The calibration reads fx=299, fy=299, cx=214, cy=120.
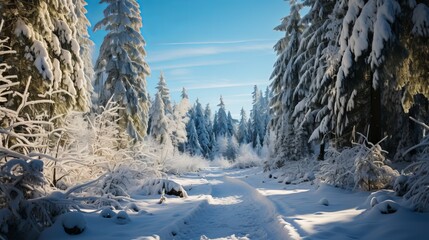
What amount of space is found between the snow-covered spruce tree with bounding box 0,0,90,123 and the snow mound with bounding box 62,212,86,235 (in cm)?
389

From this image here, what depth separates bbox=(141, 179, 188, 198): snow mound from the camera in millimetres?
10664

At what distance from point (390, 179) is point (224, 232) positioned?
5.77 meters

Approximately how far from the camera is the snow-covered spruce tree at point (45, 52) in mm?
8141

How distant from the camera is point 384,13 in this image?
836cm

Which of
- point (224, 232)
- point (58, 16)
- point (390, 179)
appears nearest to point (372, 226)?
point (224, 232)

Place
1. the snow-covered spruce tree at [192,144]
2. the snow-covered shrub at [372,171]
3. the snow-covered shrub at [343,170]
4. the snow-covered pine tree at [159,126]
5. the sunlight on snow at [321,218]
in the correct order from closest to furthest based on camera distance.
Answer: the sunlight on snow at [321,218], the snow-covered shrub at [372,171], the snow-covered shrub at [343,170], the snow-covered pine tree at [159,126], the snow-covered spruce tree at [192,144]

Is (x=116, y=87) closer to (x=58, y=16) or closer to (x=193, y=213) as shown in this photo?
(x=58, y=16)

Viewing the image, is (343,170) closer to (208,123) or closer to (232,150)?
(232,150)

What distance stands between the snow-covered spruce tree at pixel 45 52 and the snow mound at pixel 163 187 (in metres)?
3.59

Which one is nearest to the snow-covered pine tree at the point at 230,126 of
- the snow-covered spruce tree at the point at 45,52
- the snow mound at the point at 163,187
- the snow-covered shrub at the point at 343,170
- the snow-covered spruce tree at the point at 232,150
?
the snow-covered spruce tree at the point at 232,150

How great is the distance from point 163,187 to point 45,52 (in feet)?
18.8

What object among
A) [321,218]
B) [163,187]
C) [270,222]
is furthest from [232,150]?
[321,218]

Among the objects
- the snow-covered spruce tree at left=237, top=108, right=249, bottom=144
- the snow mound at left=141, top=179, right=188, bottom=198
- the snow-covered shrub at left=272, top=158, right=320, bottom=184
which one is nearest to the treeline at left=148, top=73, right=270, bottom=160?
the snow-covered spruce tree at left=237, top=108, right=249, bottom=144

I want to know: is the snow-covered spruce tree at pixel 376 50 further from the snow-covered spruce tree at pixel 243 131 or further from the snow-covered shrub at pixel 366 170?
the snow-covered spruce tree at pixel 243 131
